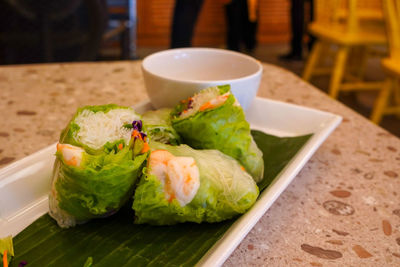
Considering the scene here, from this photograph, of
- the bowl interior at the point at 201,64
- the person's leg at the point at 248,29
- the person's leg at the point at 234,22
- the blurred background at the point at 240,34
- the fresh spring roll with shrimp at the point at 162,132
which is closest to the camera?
the fresh spring roll with shrimp at the point at 162,132

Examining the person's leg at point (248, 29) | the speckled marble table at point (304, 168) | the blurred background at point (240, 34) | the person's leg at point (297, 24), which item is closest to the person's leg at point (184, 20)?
the blurred background at point (240, 34)

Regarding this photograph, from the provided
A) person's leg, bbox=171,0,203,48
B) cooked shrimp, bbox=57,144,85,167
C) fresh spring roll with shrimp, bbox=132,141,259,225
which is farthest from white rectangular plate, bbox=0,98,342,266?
person's leg, bbox=171,0,203,48

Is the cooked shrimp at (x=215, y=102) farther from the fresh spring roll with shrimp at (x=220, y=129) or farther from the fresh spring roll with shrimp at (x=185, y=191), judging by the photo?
the fresh spring roll with shrimp at (x=185, y=191)

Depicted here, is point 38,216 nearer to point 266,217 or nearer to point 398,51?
point 266,217

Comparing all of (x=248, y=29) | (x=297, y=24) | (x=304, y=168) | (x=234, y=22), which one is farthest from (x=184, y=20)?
(x=248, y=29)

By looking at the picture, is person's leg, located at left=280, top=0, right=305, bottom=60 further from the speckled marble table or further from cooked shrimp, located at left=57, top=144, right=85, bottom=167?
cooked shrimp, located at left=57, top=144, right=85, bottom=167
